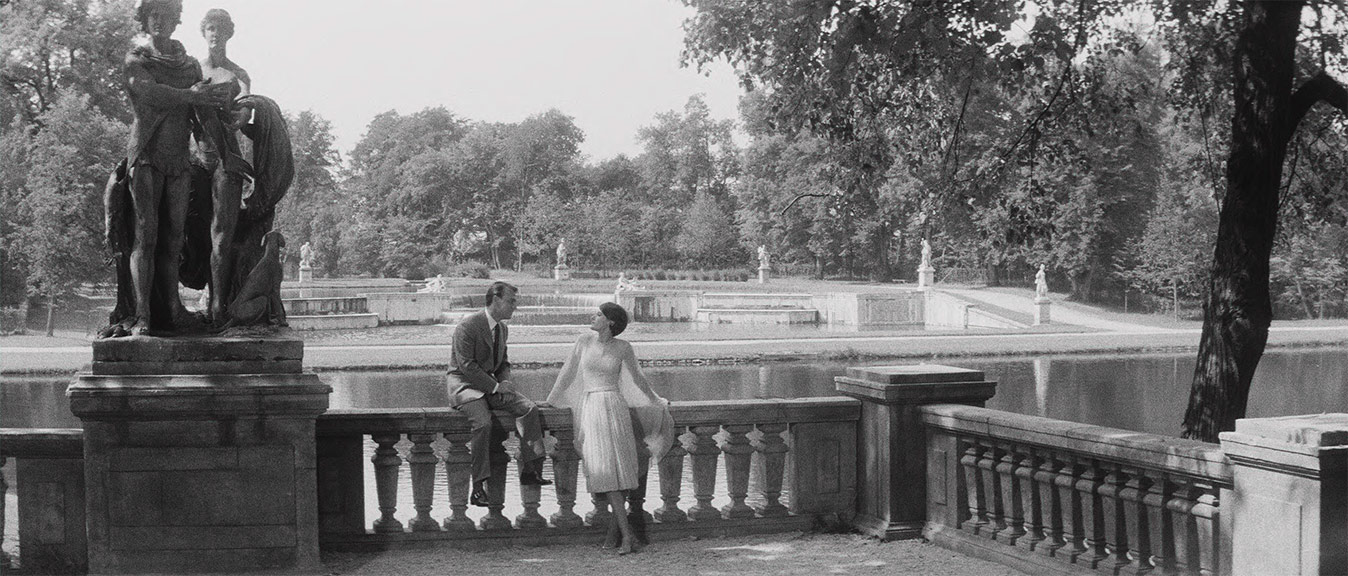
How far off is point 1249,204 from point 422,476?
224 inches

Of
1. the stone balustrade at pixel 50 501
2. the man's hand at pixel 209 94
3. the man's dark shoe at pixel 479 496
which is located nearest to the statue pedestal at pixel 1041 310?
the man's dark shoe at pixel 479 496

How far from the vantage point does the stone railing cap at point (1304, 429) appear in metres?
4.43

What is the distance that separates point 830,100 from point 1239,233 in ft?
12.6

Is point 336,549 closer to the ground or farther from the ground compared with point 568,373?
closer to the ground

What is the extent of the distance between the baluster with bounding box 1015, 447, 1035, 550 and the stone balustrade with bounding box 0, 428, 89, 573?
4757 millimetres

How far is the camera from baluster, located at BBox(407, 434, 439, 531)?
6594 millimetres

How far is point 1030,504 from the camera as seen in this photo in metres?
6.27

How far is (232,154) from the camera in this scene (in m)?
6.28

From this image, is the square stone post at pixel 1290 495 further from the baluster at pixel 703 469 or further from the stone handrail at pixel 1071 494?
the baluster at pixel 703 469

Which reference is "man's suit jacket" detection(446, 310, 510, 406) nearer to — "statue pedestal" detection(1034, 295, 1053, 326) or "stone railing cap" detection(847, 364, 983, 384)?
"stone railing cap" detection(847, 364, 983, 384)

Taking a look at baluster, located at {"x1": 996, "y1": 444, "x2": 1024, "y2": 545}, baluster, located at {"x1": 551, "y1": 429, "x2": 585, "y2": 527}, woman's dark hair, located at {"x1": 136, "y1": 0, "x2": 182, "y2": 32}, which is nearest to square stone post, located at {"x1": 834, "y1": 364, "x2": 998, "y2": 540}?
baluster, located at {"x1": 996, "y1": 444, "x2": 1024, "y2": 545}

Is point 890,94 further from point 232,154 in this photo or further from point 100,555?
point 100,555

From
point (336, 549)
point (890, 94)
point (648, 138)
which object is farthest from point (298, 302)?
point (648, 138)

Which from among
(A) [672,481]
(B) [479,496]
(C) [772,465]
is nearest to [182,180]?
(B) [479,496]
